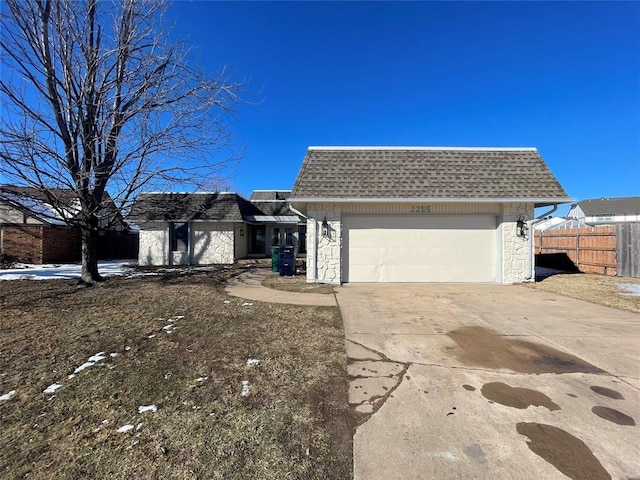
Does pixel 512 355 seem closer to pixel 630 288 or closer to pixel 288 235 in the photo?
pixel 630 288

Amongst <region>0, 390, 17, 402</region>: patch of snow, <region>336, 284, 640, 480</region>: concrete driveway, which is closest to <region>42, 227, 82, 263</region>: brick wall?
<region>0, 390, 17, 402</region>: patch of snow

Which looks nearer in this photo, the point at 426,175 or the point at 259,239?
the point at 426,175

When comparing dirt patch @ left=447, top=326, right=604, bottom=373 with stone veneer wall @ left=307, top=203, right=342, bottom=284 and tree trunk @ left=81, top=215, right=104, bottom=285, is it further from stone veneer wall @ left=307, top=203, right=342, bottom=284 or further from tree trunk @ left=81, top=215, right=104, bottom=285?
tree trunk @ left=81, top=215, right=104, bottom=285

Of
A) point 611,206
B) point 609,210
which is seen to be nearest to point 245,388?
point 609,210

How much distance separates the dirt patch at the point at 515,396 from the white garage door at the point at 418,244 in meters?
6.61

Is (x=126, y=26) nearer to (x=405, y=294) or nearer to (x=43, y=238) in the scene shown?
(x=405, y=294)

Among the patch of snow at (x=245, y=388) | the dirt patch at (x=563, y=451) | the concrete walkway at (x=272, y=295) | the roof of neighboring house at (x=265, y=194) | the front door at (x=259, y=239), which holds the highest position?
the roof of neighboring house at (x=265, y=194)

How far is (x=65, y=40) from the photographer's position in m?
7.91

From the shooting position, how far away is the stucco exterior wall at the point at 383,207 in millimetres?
9438

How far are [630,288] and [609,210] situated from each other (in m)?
46.9

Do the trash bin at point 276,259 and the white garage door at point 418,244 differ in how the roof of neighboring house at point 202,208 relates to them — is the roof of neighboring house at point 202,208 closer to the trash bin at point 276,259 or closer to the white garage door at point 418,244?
the trash bin at point 276,259

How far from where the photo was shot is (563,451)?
220 centimetres

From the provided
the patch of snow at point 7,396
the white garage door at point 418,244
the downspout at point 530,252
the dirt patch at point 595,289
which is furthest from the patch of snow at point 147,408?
the downspout at point 530,252

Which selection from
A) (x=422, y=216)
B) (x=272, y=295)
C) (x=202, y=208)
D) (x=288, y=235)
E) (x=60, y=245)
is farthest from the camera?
(x=288, y=235)
